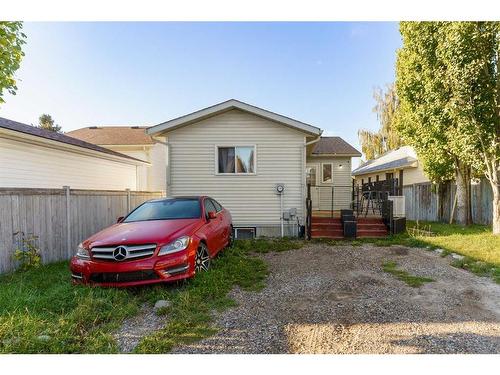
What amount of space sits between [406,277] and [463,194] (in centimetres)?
883

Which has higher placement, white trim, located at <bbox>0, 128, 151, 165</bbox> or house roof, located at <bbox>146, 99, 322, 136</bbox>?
house roof, located at <bbox>146, 99, 322, 136</bbox>

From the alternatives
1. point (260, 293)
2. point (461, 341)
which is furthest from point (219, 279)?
point (461, 341)

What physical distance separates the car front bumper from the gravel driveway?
110 cm

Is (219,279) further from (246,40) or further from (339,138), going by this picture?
(339,138)

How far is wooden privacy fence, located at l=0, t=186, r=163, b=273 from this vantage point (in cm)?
533

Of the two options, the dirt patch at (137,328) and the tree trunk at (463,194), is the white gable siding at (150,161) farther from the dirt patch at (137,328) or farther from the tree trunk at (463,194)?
the tree trunk at (463,194)

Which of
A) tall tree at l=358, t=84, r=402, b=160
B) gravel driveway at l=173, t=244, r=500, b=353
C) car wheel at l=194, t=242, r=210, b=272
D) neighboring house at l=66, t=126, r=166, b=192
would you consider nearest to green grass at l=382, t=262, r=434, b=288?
gravel driveway at l=173, t=244, r=500, b=353

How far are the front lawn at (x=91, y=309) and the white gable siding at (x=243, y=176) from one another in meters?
4.27

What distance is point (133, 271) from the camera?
403cm

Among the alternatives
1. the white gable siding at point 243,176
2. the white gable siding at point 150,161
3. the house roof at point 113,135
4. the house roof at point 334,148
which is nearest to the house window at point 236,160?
the white gable siding at point 243,176

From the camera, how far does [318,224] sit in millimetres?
9445

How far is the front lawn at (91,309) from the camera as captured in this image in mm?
2846

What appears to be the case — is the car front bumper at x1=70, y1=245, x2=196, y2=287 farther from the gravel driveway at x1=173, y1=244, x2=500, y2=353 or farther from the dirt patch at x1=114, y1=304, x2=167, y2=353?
the gravel driveway at x1=173, y1=244, x2=500, y2=353
